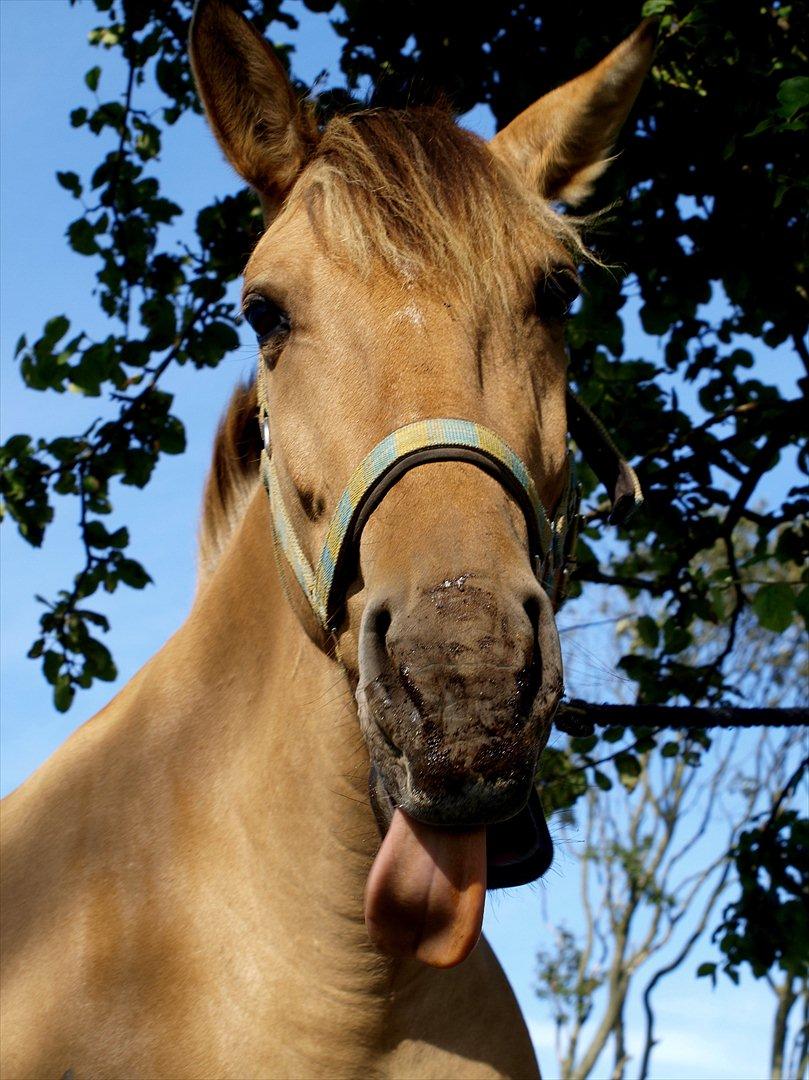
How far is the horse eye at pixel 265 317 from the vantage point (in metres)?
2.51

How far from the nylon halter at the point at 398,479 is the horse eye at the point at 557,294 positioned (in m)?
0.50

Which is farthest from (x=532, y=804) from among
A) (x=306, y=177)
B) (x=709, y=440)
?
(x=709, y=440)

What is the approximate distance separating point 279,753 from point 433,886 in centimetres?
83

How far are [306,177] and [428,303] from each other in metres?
0.61

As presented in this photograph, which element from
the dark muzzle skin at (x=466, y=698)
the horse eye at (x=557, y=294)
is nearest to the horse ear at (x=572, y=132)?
the horse eye at (x=557, y=294)

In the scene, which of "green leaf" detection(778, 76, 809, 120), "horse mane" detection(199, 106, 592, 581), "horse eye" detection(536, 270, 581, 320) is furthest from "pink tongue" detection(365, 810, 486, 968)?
"green leaf" detection(778, 76, 809, 120)

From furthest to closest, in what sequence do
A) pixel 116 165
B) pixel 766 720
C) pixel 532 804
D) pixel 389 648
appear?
1. pixel 116 165
2. pixel 766 720
3. pixel 532 804
4. pixel 389 648

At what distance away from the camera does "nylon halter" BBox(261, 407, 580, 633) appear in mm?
2084

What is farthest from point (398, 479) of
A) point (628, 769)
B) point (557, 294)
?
point (628, 769)

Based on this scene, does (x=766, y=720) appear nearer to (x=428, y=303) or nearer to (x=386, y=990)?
(x=386, y=990)

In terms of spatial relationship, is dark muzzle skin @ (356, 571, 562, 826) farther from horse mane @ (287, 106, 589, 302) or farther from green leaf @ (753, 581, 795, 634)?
green leaf @ (753, 581, 795, 634)

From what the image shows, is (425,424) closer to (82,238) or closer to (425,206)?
(425,206)

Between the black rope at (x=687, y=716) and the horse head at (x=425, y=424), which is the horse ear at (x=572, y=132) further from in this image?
the black rope at (x=687, y=716)

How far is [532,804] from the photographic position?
2238mm
